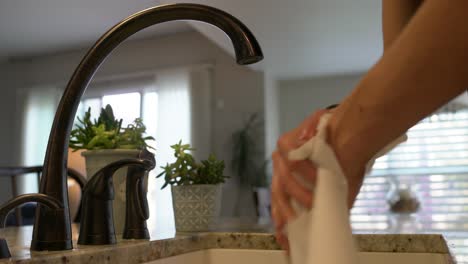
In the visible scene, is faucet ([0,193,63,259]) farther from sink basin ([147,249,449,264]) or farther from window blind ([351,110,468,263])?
window blind ([351,110,468,263])

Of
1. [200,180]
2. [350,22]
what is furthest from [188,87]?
[200,180]

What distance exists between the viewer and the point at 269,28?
3920 millimetres

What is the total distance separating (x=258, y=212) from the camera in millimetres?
3414

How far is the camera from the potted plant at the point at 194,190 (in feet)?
2.88

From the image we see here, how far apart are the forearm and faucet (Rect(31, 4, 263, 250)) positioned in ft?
0.82

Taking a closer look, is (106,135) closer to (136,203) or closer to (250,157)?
(136,203)

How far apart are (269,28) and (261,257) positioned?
328 cm

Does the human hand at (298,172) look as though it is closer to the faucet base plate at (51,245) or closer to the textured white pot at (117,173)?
the faucet base plate at (51,245)

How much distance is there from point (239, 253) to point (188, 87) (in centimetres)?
408

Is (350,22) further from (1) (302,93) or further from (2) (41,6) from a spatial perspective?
(2) (41,6)

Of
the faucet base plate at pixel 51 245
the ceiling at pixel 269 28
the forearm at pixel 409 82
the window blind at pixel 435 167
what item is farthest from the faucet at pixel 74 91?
the window blind at pixel 435 167

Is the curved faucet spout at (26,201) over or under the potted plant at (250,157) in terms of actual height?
under

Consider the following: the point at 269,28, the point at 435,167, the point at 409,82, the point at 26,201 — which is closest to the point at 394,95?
the point at 409,82

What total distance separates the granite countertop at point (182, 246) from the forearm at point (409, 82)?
304 mm
